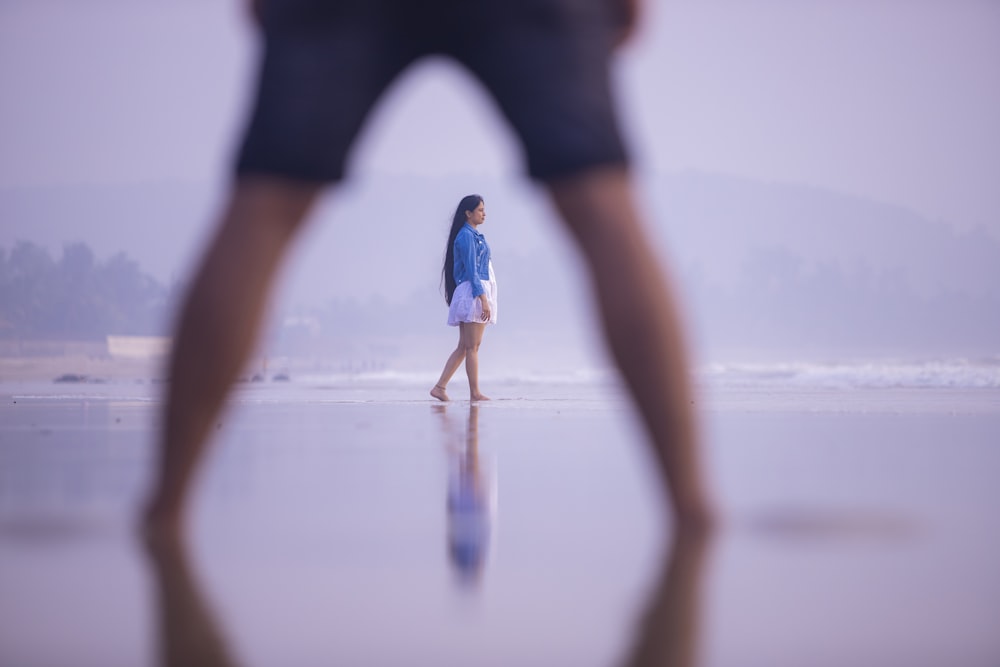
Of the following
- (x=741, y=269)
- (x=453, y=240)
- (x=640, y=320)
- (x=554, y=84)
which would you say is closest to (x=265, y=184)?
(x=554, y=84)

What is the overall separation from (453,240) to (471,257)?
296mm

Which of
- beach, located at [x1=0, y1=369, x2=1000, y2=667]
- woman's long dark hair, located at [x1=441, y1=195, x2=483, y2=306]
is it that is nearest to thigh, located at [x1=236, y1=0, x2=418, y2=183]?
beach, located at [x1=0, y1=369, x2=1000, y2=667]

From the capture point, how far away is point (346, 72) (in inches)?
56.0

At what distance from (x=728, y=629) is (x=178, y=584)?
0.54 metres

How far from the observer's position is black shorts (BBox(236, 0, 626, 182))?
54.4 inches

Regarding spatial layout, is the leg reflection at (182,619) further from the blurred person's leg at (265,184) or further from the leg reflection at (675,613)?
the leg reflection at (675,613)

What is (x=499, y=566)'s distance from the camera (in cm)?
120

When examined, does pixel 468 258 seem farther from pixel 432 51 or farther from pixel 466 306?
pixel 432 51

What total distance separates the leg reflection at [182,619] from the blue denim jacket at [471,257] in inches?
241

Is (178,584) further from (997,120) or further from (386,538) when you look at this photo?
(997,120)

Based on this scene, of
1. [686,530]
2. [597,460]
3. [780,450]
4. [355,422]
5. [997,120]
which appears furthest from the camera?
[997,120]

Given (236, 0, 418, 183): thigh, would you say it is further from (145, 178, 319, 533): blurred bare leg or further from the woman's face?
the woman's face

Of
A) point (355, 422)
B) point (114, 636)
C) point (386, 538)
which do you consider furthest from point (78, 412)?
point (114, 636)

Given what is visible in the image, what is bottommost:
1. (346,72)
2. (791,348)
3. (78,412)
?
(791,348)
